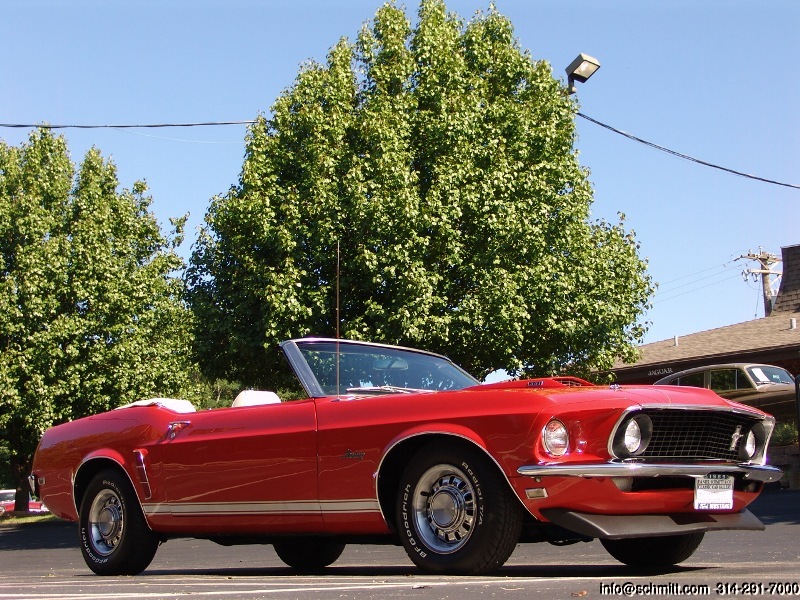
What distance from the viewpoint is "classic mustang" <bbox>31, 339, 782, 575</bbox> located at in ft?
18.6

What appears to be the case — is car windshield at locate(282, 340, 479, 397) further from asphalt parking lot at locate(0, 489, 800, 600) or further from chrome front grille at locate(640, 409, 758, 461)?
chrome front grille at locate(640, 409, 758, 461)

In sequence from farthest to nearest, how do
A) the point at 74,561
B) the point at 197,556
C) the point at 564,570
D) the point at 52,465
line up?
the point at 74,561 < the point at 197,556 < the point at 52,465 < the point at 564,570

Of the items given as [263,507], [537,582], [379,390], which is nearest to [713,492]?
[537,582]

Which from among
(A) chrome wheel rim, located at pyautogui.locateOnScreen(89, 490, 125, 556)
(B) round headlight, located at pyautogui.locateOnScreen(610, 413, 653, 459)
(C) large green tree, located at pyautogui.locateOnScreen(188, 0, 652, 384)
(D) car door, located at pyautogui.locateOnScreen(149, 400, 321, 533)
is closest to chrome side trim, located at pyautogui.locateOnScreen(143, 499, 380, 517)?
(D) car door, located at pyautogui.locateOnScreen(149, 400, 321, 533)

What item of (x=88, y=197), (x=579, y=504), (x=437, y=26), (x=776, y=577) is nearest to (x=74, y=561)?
(x=579, y=504)

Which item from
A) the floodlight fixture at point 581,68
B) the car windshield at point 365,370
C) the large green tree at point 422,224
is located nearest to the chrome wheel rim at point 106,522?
the car windshield at point 365,370

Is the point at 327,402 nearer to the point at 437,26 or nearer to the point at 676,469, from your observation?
the point at 676,469

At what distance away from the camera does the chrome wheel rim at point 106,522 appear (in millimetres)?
7906

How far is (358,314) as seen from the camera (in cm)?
2208

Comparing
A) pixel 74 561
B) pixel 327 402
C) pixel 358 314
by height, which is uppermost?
pixel 358 314

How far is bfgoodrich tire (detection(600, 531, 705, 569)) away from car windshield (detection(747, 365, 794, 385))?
17044 mm

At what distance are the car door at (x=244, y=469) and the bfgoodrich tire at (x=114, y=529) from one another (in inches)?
9.8

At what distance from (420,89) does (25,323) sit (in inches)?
539

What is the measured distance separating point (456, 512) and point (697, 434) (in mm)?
1390
